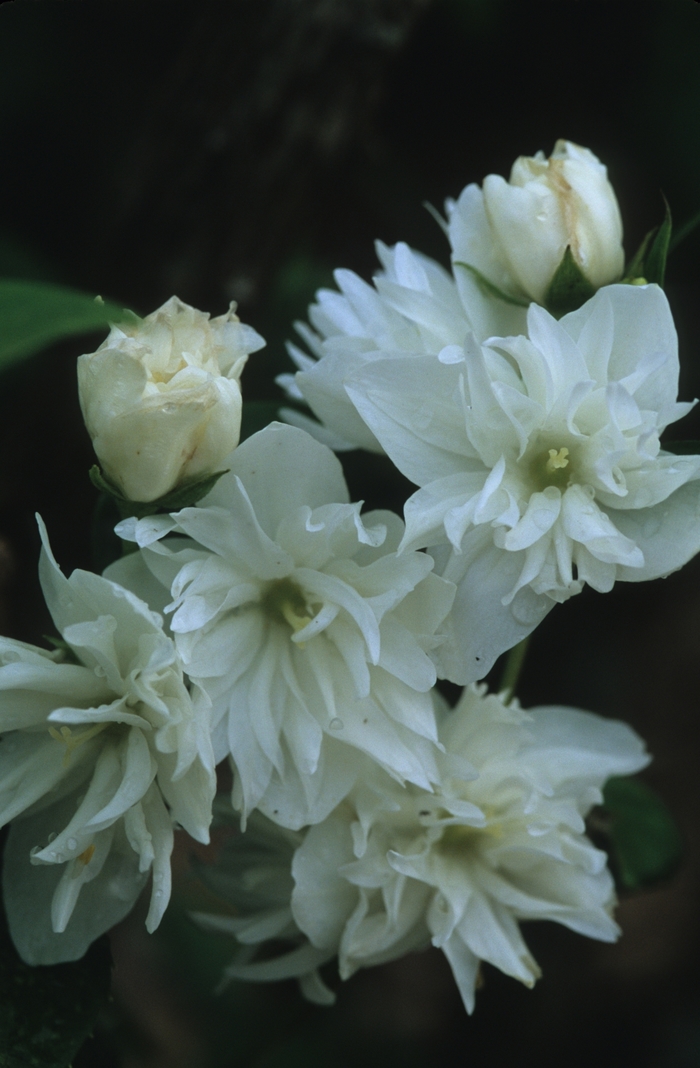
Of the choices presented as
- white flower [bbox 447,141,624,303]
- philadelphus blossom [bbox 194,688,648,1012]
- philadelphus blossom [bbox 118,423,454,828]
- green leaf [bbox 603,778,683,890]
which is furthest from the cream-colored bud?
green leaf [bbox 603,778,683,890]

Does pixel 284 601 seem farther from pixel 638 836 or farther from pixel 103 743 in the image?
pixel 638 836

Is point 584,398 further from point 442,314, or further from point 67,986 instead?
point 67,986

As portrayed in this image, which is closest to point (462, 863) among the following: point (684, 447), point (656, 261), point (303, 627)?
point (303, 627)

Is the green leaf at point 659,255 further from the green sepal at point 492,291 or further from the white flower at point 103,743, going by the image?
the white flower at point 103,743

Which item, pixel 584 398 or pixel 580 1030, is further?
pixel 580 1030

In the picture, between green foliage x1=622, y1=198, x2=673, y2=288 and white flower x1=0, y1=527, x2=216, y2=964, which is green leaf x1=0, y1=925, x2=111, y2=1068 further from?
green foliage x1=622, y1=198, x2=673, y2=288

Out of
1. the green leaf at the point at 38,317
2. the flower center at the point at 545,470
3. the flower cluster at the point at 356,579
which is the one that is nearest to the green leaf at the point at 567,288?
the flower cluster at the point at 356,579

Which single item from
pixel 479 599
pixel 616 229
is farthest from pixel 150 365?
pixel 616 229
